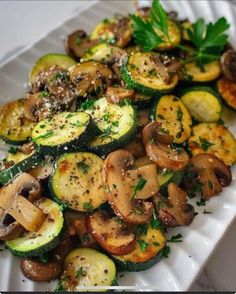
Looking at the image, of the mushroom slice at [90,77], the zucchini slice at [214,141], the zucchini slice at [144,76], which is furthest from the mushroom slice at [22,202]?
the zucchini slice at [214,141]

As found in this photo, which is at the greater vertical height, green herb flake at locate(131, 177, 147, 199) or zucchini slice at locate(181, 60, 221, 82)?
green herb flake at locate(131, 177, 147, 199)

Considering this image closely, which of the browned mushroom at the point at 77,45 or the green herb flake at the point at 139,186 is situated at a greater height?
the browned mushroom at the point at 77,45

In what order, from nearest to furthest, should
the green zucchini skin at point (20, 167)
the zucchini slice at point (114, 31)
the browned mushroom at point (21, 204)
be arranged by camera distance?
1. the browned mushroom at point (21, 204)
2. the green zucchini skin at point (20, 167)
3. the zucchini slice at point (114, 31)

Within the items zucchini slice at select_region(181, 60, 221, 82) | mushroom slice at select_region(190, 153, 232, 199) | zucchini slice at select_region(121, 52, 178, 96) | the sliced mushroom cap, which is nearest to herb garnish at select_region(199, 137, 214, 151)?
mushroom slice at select_region(190, 153, 232, 199)

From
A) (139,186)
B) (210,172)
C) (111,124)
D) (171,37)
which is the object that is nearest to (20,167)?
(111,124)

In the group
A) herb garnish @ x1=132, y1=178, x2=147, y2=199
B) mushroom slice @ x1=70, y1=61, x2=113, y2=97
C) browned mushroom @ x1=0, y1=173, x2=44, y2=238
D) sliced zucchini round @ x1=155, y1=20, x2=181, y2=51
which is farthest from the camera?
sliced zucchini round @ x1=155, y1=20, x2=181, y2=51

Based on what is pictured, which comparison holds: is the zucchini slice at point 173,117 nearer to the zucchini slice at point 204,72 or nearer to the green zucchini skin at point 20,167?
the zucchini slice at point 204,72

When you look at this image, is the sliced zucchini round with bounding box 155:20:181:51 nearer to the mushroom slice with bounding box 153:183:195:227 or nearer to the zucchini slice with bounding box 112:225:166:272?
the mushroom slice with bounding box 153:183:195:227
